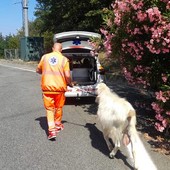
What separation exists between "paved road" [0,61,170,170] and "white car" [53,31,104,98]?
50 centimetres

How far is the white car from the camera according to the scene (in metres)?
10.9

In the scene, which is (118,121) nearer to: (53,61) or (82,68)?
(53,61)

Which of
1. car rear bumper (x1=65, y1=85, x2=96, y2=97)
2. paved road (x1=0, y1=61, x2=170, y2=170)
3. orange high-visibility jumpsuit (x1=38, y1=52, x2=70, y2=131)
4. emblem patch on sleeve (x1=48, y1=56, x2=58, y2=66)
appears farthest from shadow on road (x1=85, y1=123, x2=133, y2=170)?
car rear bumper (x1=65, y1=85, x2=96, y2=97)

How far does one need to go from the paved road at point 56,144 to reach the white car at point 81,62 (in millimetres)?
499

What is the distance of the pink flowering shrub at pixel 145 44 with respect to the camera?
23.2 ft

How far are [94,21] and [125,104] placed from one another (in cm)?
1926

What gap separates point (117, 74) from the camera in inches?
726

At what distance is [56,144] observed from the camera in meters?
7.29

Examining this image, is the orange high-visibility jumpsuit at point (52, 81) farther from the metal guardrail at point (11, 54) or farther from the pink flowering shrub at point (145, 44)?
the metal guardrail at point (11, 54)

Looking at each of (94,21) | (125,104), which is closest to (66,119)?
(125,104)

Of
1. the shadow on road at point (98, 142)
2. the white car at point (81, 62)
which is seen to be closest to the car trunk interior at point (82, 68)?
the white car at point (81, 62)

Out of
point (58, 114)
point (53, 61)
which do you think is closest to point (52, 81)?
point (53, 61)

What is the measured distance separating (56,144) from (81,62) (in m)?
5.53

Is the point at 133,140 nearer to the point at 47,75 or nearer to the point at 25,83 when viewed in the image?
the point at 47,75
